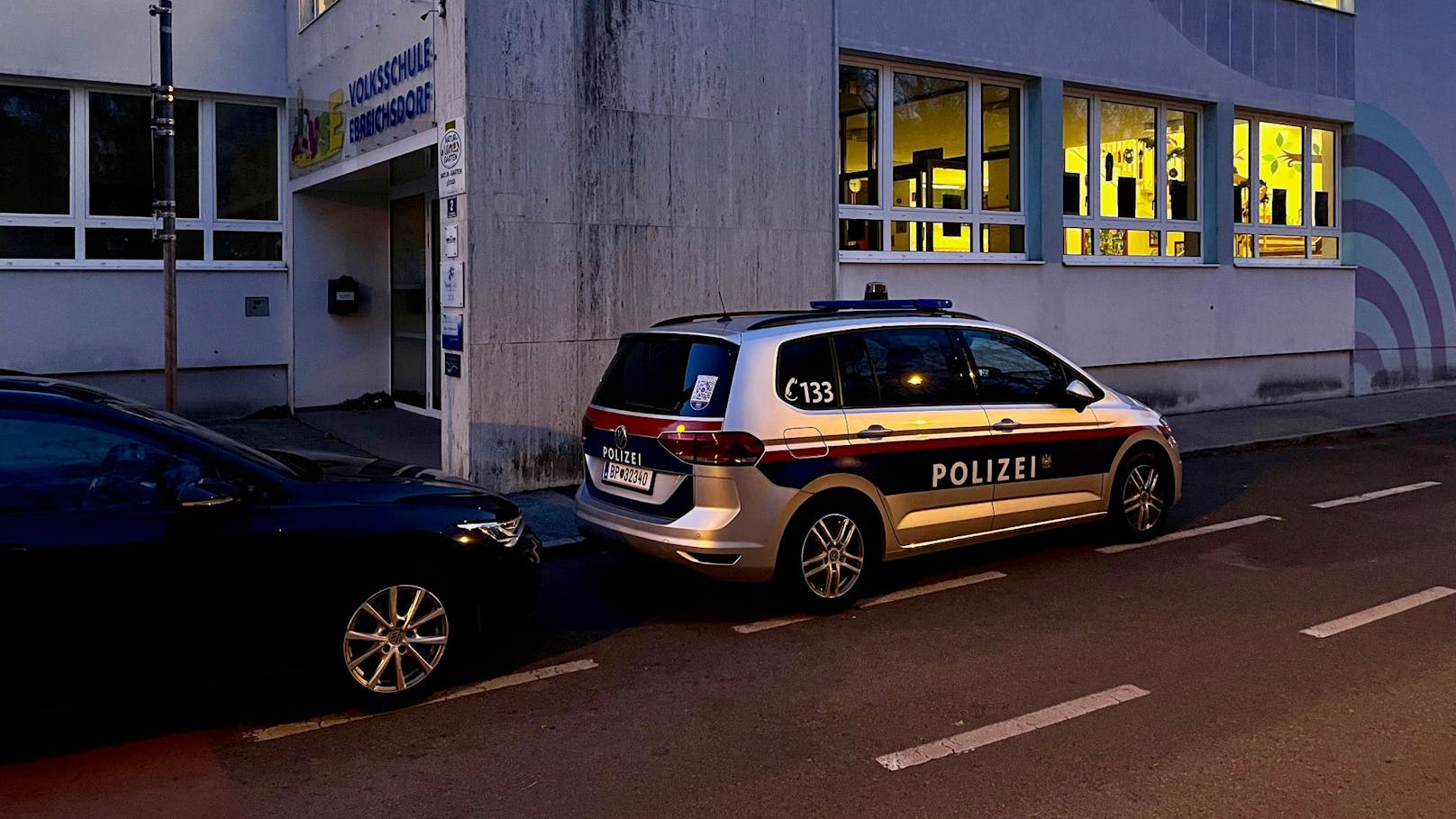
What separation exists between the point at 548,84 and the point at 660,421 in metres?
4.73

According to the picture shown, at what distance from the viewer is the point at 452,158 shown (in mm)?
10227

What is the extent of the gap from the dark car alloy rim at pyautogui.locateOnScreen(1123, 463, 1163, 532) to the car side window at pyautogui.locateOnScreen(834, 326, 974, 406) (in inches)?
68.7

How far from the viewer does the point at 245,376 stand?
566 inches

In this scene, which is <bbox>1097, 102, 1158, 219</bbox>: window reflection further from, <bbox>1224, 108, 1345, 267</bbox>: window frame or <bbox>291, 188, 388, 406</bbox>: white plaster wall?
<bbox>291, 188, 388, 406</bbox>: white plaster wall

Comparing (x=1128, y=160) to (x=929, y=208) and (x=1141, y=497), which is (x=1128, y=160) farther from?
(x=1141, y=497)

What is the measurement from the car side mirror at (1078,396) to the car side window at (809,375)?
1.91 m

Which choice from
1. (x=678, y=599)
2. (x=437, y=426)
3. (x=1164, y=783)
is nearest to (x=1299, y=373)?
(x=437, y=426)

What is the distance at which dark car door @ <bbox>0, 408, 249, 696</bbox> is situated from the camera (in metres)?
4.62

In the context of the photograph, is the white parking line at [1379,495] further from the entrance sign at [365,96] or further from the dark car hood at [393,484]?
the entrance sign at [365,96]

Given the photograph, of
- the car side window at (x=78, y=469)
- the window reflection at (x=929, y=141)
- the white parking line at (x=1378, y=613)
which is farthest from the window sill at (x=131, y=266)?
the white parking line at (x=1378, y=613)

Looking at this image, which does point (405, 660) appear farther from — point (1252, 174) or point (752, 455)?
point (1252, 174)

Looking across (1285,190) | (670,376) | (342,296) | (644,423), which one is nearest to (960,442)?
(670,376)

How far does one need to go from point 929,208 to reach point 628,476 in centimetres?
783

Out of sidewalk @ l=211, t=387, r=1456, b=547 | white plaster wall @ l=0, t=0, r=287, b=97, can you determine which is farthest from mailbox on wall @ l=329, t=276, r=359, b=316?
white plaster wall @ l=0, t=0, r=287, b=97
